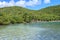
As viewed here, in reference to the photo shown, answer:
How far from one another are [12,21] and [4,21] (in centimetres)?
1109

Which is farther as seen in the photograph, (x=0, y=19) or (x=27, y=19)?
(x=27, y=19)

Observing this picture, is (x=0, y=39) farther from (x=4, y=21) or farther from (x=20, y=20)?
(x=20, y=20)

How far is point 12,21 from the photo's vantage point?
338 ft

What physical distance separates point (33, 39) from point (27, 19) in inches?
3651

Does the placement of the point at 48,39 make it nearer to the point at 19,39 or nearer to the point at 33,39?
Answer: the point at 33,39

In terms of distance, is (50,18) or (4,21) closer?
(4,21)

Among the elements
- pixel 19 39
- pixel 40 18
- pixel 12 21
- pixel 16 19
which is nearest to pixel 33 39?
pixel 19 39

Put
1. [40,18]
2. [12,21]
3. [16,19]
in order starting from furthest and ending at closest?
[40,18]
[16,19]
[12,21]

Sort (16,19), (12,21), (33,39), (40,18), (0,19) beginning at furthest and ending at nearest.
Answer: (40,18), (16,19), (12,21), (0,19), (33,39)

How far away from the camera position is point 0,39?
86.3 ft

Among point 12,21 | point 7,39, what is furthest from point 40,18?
point 7,39

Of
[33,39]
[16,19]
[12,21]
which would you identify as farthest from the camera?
[16,19]

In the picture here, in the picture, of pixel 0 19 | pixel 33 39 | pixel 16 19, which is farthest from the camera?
pixel 16 19

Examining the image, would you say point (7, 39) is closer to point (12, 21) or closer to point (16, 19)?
point (12, 21)
